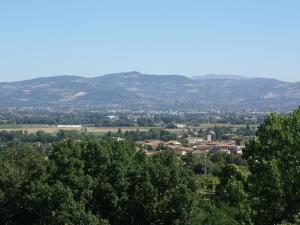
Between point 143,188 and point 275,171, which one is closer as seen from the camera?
point 275,171

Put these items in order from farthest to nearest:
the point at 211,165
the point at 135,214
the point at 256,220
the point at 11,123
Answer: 1. the point at 11,123
2. the point at 211,165
3. the point at 135,214
4. the point at 256,220

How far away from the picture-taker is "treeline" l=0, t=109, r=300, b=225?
20.6 meters

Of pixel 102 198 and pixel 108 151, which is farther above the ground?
pixel 108 151

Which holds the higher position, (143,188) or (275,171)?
(275,171)

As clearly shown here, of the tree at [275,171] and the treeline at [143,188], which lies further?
the tree at [275,171]

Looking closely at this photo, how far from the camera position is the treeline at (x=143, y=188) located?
812 inches

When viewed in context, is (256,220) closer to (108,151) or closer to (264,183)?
(264,183)

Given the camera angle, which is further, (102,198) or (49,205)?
(102,198)

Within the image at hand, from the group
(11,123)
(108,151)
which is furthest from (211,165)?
(11,123)

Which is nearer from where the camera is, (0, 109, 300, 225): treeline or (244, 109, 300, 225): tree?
(0, 109, 300, 225): treeline

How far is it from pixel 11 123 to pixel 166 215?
13857cm

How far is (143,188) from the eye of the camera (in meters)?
22.0

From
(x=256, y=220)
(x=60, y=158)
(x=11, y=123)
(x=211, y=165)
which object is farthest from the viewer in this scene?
(x=11, y=123)

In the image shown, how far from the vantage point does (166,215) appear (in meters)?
21.3
